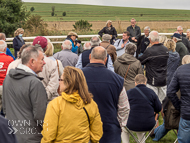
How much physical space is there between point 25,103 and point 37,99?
0.56 feet

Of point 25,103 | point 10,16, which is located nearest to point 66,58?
point 25,103

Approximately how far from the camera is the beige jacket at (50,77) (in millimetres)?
4703

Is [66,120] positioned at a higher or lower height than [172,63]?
higher

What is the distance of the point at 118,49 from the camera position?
30.1 ft

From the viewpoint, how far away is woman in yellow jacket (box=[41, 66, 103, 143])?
3057 mm

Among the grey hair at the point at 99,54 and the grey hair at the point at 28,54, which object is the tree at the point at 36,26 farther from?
the grey hair at the point at 28,54

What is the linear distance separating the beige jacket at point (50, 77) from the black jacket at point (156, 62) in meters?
3.04

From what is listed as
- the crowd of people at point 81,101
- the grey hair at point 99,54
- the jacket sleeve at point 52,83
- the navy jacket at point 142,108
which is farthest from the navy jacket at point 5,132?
the navy jacket at point 142,108

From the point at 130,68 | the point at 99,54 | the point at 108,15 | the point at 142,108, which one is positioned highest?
the point at 99,54

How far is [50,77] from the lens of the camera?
4758 mm

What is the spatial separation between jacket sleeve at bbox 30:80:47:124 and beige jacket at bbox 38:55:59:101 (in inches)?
49.7

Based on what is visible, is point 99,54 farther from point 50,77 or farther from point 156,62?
point 156,62

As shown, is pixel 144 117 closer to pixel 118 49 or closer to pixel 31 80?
pixel 31 80

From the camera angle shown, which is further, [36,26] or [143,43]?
[36,26]
